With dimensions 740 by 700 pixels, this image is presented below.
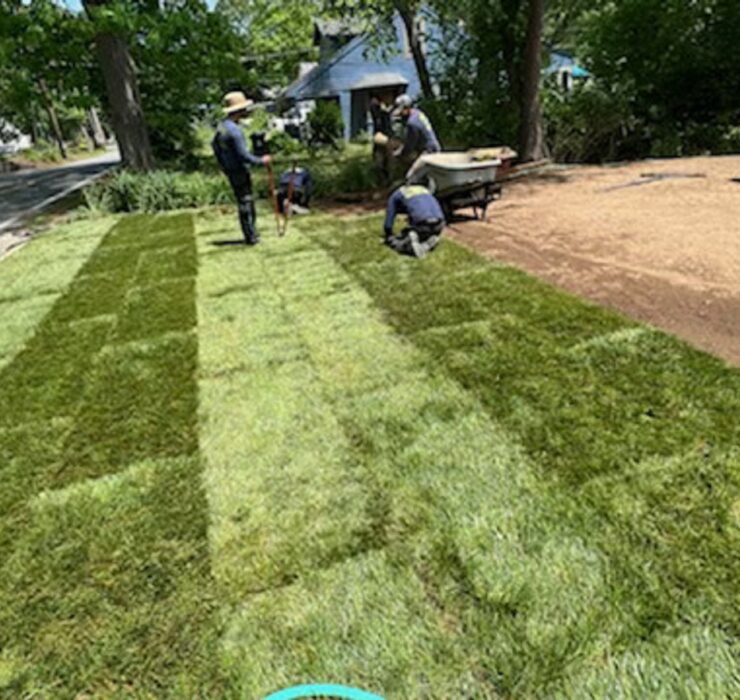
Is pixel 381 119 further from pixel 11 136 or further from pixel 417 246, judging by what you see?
pixel 11 136

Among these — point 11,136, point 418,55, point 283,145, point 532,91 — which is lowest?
point 11,136

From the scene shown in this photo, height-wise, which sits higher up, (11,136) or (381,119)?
(381,119)

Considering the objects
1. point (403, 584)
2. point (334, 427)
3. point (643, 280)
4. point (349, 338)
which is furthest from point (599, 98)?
point (403, 584)

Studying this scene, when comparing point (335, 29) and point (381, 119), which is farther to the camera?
point (335, 29)

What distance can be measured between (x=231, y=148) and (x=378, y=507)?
5.76 meters

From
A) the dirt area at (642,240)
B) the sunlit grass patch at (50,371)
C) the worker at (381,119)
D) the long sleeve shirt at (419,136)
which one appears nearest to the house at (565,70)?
the worker at (381,119)

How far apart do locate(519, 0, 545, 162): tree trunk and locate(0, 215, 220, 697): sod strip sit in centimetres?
957

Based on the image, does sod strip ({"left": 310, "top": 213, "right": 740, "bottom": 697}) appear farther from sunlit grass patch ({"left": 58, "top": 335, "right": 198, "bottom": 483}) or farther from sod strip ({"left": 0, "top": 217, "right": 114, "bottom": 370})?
sod strip ({"left": 0, "top": 217, "right": 114, "bottom": 370})

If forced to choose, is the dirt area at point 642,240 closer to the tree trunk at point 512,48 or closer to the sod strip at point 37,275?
the sod strip at point 37,275

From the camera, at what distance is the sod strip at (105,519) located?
2070 millimetres

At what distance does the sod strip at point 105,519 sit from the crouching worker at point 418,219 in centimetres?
274

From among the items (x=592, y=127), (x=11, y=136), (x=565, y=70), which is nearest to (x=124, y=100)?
(x=592, y=127)

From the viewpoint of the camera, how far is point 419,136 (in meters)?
8.36

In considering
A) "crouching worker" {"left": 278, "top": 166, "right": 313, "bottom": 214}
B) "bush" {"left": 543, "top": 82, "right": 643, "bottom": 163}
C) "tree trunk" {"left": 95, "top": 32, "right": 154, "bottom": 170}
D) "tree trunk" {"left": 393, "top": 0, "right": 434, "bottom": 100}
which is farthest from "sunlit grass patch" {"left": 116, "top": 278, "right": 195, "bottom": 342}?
"tree trunk" {"left": 393, "top": 0, "right": 434, "bottom": 100}
